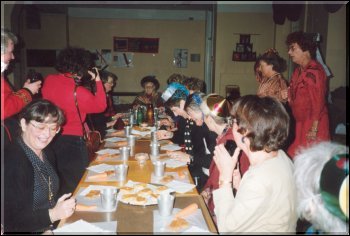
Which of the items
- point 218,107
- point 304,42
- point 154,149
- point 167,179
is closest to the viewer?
point 167,179

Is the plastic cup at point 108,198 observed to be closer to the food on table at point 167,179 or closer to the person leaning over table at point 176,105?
the food on table at point 167,179

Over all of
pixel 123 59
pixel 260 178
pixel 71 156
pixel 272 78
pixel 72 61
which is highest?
pixel 123 59

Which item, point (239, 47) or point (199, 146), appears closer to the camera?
point (199, 146)

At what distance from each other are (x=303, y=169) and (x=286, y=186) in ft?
1.24

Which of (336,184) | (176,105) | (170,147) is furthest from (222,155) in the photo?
(176,105)

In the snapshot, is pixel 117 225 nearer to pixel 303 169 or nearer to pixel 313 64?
pixel 303 169

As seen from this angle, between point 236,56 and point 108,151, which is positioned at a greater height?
point 236,56

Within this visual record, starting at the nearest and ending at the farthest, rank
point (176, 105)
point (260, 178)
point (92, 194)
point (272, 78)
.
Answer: point (260, 178)
point (92, 194)
point (176, 105)
point (272, 78)

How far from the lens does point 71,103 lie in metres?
2.88

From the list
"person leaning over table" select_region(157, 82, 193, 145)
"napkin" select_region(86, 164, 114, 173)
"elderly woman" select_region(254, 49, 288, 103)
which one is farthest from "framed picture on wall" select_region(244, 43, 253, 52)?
"napkin" select_region(86, 164, 114, 173)

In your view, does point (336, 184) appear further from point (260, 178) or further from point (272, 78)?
point (272, 78)

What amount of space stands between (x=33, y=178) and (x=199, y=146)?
1335 mm

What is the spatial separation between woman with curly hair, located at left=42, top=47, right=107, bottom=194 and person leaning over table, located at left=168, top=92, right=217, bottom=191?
32.9 inches

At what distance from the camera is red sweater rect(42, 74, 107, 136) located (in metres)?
2.87
